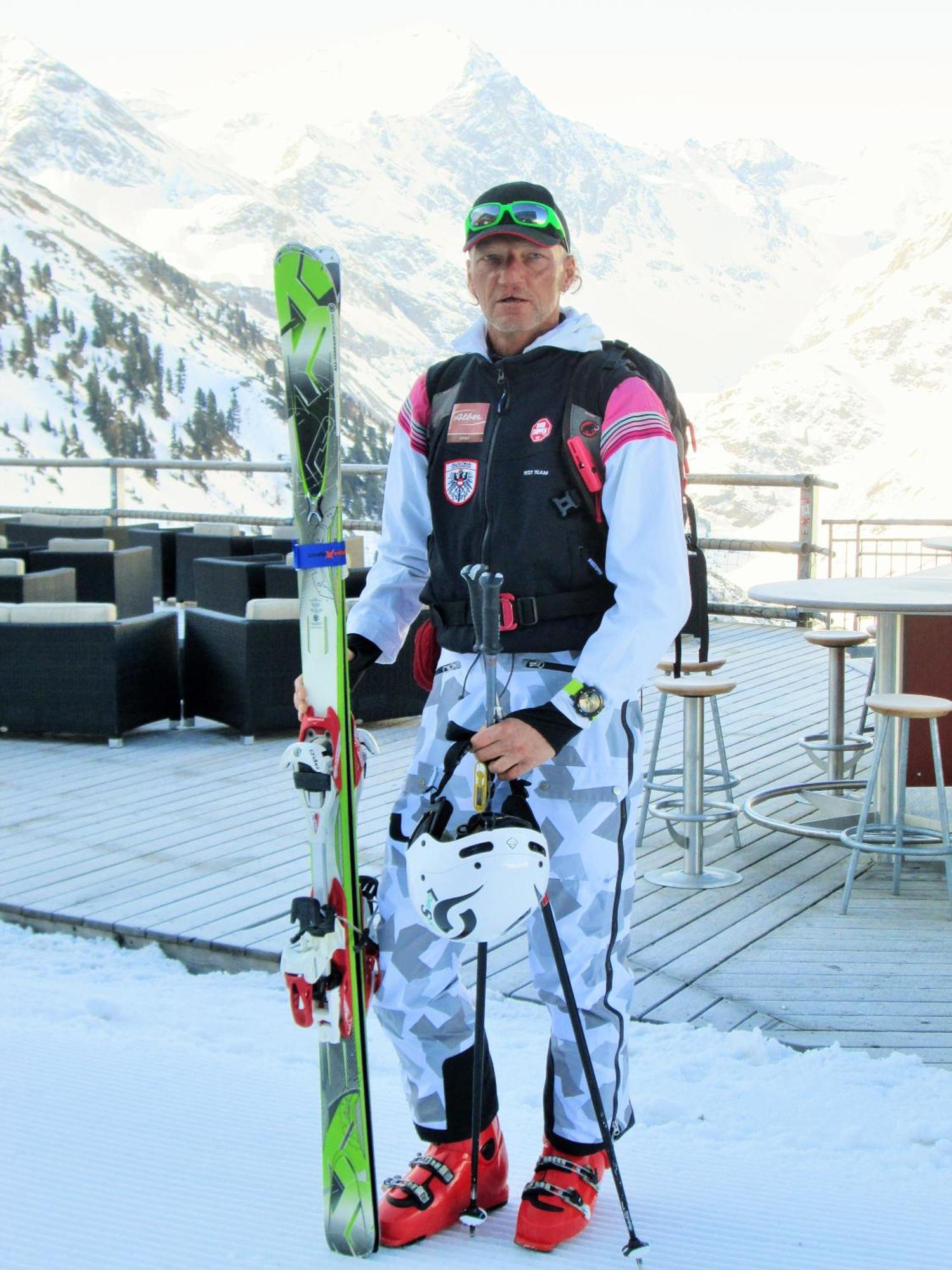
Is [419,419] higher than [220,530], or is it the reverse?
[419,419]

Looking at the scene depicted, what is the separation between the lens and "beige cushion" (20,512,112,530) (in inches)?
423

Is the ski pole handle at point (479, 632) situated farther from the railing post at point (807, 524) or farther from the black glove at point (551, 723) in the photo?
the railing post at point (807, 524)

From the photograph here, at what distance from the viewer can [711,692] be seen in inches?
155

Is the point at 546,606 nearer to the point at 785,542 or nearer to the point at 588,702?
the point at 588,702

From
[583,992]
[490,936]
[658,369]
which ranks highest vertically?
[658,369]

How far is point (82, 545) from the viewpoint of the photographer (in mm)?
8906

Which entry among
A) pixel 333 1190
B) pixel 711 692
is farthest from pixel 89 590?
pixel 333 1190

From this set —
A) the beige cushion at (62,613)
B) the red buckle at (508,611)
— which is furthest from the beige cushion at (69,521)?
the red buckle at (508,611)

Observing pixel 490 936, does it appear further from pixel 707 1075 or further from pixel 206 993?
pixel 206 993

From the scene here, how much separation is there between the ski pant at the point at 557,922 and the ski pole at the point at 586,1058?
0.12ft

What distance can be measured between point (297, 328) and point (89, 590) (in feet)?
23.0

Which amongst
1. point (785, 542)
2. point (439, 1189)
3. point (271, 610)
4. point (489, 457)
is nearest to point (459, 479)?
point (489, 457)

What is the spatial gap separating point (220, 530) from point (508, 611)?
8301 mm

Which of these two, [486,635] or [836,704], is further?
[836,704]
